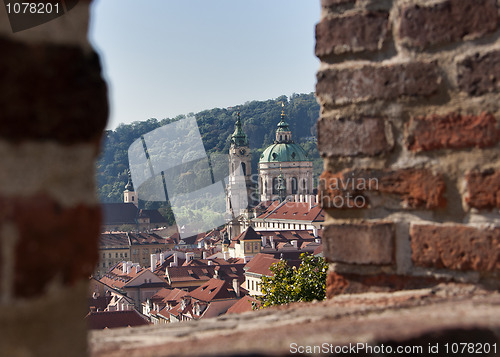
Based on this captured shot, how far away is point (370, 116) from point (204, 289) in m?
33.6

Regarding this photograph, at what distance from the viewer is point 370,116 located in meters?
1.69

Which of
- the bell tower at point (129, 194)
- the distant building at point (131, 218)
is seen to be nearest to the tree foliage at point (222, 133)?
the bell tower at point (129, 194)

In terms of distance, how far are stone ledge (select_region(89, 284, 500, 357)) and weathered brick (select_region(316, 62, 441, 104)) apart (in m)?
0.48

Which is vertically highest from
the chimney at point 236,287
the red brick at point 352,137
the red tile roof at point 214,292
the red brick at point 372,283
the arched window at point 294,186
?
the red brick at point 352,137

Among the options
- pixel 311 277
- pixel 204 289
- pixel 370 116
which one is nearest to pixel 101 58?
pixel 370 116

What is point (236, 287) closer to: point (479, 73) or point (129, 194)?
point (479, 73)

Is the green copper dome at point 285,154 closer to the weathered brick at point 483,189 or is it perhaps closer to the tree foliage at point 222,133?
the tree foliage at point 222,133

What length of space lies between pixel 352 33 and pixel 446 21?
233 mm

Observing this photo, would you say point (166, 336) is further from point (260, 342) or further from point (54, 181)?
point (54, 181)

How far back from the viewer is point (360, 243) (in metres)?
1.69

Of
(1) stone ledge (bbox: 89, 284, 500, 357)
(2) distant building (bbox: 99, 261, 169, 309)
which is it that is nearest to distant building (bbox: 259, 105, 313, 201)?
(2) distant building (bbox: 99, 261, 169, 309)

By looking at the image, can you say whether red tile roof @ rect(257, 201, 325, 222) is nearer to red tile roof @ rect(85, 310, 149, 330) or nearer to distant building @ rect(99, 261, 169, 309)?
distant building @ rect(99, 261, 169, 309)

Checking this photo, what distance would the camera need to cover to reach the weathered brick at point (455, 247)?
1.52m

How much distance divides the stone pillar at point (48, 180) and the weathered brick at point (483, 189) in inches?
40.7
